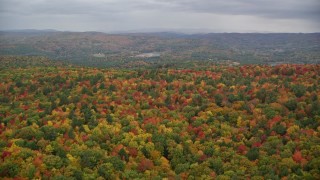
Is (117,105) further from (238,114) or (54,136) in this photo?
(238,114)

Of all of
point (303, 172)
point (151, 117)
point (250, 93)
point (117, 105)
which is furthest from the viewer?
point (250, 93)

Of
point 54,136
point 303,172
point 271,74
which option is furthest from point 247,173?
point 271,74

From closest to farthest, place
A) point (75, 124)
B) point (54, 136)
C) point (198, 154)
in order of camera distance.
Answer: point (198, 154)
point (54, 136)
point (75, 124)

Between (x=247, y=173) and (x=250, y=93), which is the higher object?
(x=250, y=93)

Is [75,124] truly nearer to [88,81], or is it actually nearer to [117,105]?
[117,105]

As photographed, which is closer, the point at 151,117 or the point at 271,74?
the point at 151,117

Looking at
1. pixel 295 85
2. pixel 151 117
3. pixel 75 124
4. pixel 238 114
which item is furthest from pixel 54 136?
pixel 295 85
